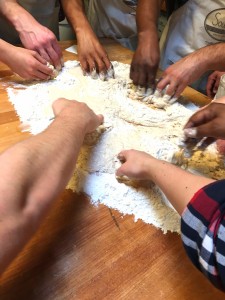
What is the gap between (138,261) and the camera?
46 cm

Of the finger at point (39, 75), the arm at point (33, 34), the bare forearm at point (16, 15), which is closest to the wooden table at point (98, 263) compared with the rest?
the finger at point (39, 75)

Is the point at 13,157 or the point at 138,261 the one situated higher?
the point at 13,157

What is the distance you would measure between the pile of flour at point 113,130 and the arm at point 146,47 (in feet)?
0.18

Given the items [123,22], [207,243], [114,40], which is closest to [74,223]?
[207,243]

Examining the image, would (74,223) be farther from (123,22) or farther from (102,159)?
(123,22)

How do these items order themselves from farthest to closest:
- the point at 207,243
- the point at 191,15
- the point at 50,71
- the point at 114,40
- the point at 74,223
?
the point at 114,40 → the point at 191,15 → the point at 50,71 → the point at 74,223 → the point at 207,243

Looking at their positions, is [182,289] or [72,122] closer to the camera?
[182,289]

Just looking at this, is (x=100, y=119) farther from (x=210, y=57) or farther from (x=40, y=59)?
(x=210, y=57)

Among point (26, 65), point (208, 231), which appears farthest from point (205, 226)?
point (26, 65)

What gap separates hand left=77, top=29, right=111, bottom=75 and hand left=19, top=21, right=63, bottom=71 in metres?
0.08

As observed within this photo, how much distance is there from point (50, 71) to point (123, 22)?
2.02ft

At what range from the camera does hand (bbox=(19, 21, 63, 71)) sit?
917 mm

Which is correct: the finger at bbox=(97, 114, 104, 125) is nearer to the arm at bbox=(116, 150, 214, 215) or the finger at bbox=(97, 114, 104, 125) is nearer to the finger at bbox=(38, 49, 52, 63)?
the arm at bbox=(116, 150, 214, 215)

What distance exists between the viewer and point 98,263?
0.44 meters
